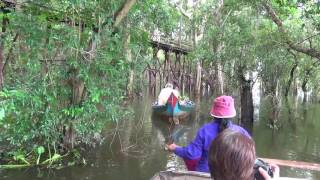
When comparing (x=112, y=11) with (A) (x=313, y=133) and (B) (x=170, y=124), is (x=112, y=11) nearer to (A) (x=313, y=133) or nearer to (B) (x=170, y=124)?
(B) (x=170, y=124)

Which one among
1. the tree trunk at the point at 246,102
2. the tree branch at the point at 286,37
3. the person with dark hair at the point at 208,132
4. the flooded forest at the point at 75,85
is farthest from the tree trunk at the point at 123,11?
the tree trunk at the point at 246,102

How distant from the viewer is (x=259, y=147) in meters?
12.1

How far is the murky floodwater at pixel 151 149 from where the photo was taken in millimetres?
8477

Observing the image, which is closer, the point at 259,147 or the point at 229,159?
the point at 229,159

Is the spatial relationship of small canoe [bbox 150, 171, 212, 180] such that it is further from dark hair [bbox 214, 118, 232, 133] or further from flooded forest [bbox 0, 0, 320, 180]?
flooded forest [bbox 0, 0, 320, 180]

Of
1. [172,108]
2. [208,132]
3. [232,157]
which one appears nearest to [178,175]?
[208,132]

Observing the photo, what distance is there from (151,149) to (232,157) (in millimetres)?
9699

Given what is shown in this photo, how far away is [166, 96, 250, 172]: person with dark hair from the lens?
352 cm

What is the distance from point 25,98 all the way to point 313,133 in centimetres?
1201

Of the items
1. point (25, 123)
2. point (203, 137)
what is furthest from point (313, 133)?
point (203, 137)

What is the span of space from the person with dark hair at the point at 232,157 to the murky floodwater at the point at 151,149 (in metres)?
6.76

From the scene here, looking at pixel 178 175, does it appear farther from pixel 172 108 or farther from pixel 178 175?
pixel 172 108

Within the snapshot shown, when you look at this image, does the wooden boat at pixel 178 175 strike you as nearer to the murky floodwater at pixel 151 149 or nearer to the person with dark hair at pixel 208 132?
the person with dark hair at pixel 208 132

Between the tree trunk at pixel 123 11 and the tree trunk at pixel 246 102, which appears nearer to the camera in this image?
the tree trunk at pixel 123 11
